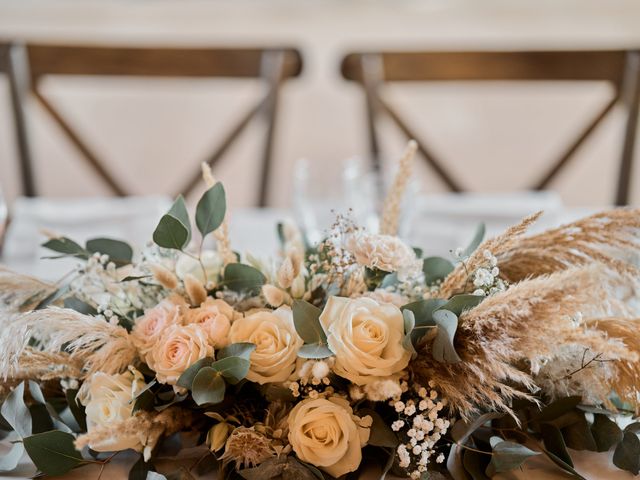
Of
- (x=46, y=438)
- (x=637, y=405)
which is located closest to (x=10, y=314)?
(x=46, y=438)

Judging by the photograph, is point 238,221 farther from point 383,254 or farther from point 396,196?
point 383,254

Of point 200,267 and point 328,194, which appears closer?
point 200,267

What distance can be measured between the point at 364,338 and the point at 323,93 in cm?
398

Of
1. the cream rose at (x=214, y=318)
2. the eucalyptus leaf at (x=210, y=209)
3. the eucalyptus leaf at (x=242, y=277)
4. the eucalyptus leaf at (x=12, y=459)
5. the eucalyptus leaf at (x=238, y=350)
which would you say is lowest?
the eucalyptus leaf at (x=12, y=459)

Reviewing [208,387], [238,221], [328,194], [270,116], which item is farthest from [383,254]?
[270,116]

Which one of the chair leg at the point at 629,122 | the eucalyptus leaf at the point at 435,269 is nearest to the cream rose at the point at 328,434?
the eucalyptus leaf at the point at 435,269

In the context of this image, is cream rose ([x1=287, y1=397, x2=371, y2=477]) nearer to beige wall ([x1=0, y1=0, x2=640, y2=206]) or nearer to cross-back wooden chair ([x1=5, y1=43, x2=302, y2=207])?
cross-back wooden chair ([x1=5, y1=43, x2=302, y2=207])

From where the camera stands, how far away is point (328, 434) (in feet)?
2.10

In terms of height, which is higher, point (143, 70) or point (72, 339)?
point (143, 70)

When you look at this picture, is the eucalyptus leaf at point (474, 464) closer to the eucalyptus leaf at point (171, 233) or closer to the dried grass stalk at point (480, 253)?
the dried grass stalk at point (480, 253)

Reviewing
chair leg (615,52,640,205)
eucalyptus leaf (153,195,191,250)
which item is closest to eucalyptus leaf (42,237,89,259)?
eucalyptus leaf (153,195,191,250)

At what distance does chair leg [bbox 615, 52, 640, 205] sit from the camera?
1902mm

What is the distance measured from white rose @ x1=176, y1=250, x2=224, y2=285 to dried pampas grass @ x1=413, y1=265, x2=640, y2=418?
9.5 inches

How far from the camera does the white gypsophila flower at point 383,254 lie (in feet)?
2.27
